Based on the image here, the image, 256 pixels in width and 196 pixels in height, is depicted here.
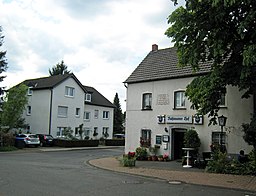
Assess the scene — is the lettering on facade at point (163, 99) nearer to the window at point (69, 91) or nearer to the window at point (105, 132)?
the window at point (69, 91)

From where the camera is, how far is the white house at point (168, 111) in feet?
61.3

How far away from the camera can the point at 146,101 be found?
23.9 meters

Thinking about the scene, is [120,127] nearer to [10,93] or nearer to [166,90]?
[10,93]

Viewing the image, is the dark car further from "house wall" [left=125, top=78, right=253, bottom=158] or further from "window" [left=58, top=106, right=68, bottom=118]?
"house wall" [left=125, top=78, right=253, bottom=158]

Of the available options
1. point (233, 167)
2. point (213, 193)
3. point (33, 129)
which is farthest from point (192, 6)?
point (33, 129)

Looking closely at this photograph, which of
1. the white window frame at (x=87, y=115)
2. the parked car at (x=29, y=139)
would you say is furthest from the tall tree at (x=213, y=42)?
the white window frame at (x=87, y=115)

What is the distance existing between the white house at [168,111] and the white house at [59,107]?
18618 millimetres

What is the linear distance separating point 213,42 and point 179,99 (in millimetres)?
9566

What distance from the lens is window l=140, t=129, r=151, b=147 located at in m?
22.9

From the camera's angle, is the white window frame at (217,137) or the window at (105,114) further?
the window at (105,114)

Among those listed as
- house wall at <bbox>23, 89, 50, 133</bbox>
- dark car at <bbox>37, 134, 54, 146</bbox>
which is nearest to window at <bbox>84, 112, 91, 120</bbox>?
house wall at <bbox>23, 89, 50, 133</bbox>

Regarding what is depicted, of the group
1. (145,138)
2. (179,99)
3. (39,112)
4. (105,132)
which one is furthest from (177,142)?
(105,132)

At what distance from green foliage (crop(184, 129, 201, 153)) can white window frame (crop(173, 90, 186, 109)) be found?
2211mm

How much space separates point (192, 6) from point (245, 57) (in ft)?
10.6
